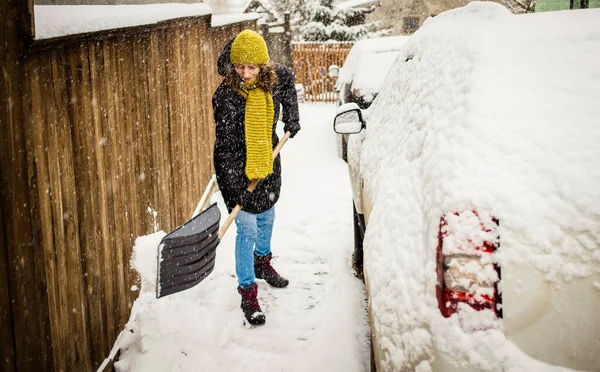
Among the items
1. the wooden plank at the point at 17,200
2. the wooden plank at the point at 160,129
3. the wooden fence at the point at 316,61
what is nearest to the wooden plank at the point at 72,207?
the wooden plank at the point at 17,200

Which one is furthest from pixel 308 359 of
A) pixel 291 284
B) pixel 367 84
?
pixel 367 84

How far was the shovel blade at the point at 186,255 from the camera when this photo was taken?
10.1ft

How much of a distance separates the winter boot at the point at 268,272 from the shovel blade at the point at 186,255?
3.01 feet

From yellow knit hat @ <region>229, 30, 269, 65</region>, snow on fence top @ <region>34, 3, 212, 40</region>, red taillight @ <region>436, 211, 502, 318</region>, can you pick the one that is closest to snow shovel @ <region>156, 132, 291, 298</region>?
yellow knit hat @ <region>229, 30, 269, 65</region>

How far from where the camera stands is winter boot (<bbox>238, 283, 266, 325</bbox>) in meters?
3.75

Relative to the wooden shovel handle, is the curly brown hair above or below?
above

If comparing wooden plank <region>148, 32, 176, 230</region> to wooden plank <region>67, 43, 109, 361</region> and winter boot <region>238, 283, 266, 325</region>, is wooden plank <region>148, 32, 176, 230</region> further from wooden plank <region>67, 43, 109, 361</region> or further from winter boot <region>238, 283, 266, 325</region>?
wooden plank <region>67, 43, 109, 361</region>

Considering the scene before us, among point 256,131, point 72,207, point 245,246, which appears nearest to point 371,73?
point 256,131

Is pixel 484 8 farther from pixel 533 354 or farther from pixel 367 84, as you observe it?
pixel 367 84

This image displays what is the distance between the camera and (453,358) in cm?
169

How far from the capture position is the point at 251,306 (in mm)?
3781

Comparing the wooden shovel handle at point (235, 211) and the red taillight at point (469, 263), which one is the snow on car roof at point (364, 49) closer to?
the wooden shovel handle at point (235, 211)

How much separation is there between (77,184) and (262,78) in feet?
4.89

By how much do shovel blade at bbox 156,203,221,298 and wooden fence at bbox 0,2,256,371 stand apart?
300 mm
